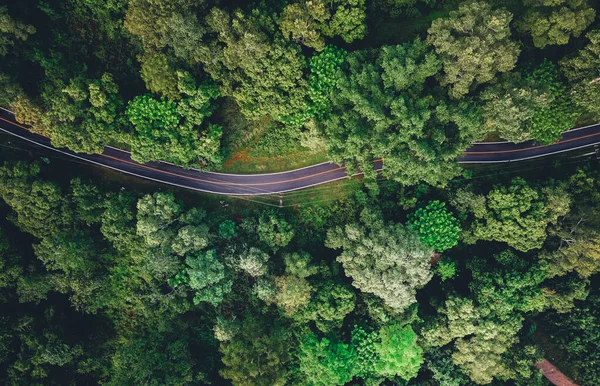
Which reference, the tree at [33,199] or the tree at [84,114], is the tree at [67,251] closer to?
the tree at [33,199]

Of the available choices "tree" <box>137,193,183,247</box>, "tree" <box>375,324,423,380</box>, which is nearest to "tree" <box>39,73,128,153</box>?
"tree" <box>137,193,183,247</box>

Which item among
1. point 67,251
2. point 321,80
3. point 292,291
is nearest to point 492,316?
point 292,291

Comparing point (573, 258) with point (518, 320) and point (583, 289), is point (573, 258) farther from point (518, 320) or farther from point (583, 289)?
point (518, 320)

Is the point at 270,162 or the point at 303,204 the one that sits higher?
the point at 270,162

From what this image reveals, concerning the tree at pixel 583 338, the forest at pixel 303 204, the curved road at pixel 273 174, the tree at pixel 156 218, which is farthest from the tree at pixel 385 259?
the tree at pixel 156 218

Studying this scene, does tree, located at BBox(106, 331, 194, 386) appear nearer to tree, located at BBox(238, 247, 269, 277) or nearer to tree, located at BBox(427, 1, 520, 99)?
tree, located at BBox(238, 247, 269, 277)

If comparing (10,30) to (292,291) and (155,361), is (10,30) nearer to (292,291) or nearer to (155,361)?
(155,361)
